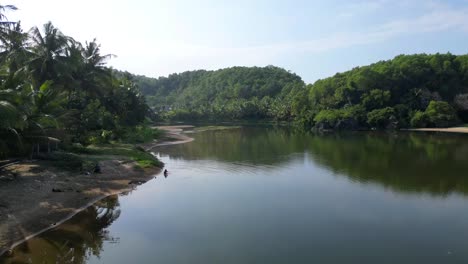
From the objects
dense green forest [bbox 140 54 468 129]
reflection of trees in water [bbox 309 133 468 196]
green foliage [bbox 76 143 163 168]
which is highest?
dense green forest [bbox 140 54 468 129]

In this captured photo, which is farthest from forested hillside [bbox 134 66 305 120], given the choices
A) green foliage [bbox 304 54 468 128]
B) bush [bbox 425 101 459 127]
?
bush [bbox 425 101 459 127]

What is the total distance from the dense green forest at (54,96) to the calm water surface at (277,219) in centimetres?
651

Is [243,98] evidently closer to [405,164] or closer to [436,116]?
[436,116]

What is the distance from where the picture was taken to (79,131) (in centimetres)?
4438

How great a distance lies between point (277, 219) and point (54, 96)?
1783 cm

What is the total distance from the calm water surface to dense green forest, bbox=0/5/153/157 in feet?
21.4

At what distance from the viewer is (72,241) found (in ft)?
60.3

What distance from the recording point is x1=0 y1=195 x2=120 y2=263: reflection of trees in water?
53.8 ft

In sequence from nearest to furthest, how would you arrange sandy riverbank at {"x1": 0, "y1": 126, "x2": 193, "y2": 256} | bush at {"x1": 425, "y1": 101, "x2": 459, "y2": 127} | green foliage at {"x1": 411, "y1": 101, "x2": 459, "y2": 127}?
sandy riverbank at {"x1": 0, "y1": 126, "x2": 193, "y2": 256}
bush at {"x1": 425, "y1": 101, "x2": 459, "y2": 127}
green foliage at {"x1": 411, "y1": 101, "x2": 459, "y2": 127}

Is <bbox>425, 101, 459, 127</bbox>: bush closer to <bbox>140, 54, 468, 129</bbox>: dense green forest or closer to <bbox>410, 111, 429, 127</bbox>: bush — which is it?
<bbox>140, 54, 468, 129</bbox>: dense green forest

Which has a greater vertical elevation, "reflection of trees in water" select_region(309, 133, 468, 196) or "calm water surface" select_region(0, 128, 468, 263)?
"reflection of trees in water" select_region(309, 133, 468, 196)

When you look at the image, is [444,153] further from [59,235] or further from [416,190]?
[59,235]

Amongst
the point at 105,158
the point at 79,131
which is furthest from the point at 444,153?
the point at 79,131

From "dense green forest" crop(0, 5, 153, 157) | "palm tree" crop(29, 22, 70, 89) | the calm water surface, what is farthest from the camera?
"palm tree" crop(29, 22, 70, 89)
